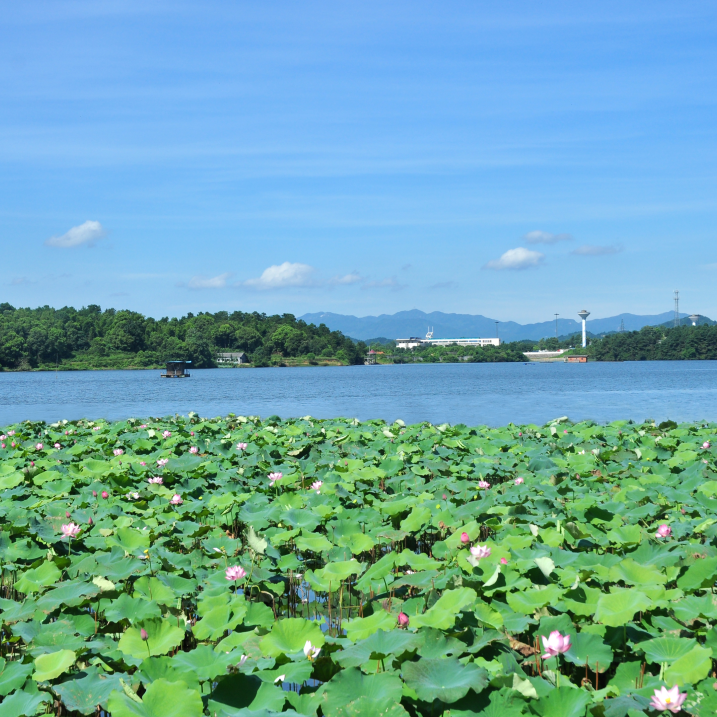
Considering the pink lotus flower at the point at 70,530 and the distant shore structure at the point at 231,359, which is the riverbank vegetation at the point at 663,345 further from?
the pink lotus flower at the point at 70,530

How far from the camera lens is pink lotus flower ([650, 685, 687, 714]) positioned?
1.82 metres

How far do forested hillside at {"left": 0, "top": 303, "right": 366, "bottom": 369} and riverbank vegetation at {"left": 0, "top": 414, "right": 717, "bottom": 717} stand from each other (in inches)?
3920

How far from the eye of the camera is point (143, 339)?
110188 mm

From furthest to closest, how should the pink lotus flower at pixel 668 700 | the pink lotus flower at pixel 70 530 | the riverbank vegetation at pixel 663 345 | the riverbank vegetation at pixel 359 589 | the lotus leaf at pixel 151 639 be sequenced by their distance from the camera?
the riverbank vegetation at pixel 663 345, the pink lotus flower at pixel 70 530, the lotus leaf at pixel 151 639, the riverbank vegetation at pixel 359 589, the pink lotus flower at pixel 668 700

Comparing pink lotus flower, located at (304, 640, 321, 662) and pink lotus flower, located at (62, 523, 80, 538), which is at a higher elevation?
pink lotus flower, located at (62, 523, 80, 538)

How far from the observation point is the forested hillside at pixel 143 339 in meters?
96.5

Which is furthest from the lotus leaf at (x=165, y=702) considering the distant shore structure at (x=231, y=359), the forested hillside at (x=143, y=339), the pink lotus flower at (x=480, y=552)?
the distant shore structure at (x=231, y=359)

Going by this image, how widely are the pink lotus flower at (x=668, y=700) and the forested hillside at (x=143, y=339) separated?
103m

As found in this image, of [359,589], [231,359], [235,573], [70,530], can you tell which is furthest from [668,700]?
[231,359]

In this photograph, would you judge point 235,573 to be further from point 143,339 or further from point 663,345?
point 663,345

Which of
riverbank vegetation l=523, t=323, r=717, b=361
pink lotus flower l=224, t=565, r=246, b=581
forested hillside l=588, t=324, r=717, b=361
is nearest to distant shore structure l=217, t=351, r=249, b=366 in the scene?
forested hillside l=588, t=324, r=717, b=361

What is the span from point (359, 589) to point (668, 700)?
176 centimetres

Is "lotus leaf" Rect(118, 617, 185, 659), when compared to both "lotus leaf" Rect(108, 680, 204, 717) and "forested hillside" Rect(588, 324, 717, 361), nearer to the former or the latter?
"lotus leaf" Rect(108, 680, 204, 717)

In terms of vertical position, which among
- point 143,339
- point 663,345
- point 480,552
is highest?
point 143,339
